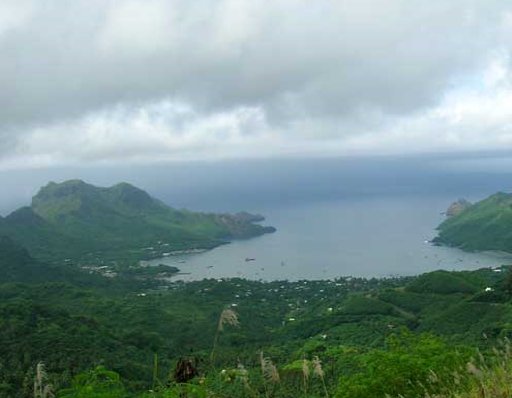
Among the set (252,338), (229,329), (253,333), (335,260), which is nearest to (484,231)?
(335,260)

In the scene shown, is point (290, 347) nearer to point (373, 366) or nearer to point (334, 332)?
point (334, 332)

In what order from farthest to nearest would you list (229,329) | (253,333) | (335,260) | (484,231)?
(484,231)
(335,260)
(229,329)
(253,333)

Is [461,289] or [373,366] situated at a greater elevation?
[373,366]

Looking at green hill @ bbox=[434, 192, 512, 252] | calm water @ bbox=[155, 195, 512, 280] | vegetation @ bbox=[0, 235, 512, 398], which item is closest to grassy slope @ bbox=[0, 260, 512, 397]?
vegetation @ bbox=[0, 235, 512, 398]

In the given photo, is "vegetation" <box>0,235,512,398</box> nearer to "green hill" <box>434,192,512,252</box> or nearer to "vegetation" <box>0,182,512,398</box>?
"vegetation" <box>0,182,512,398</box>

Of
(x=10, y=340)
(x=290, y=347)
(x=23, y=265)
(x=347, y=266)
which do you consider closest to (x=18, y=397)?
(x=10, y=340)

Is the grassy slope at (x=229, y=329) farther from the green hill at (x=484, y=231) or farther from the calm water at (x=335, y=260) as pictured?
the green hill at (x=484, y=231)

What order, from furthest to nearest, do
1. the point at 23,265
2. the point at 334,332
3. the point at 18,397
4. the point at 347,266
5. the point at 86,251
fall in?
the point at 86,251 < the point at 347,266 < the point at 23,265 < the point at 334,332 < the point at 18,397

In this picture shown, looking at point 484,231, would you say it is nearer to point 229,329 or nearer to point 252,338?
point 229,329
